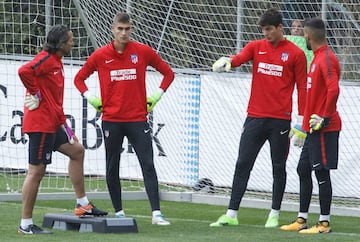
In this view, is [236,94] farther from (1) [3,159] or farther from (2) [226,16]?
(1) [3,159]

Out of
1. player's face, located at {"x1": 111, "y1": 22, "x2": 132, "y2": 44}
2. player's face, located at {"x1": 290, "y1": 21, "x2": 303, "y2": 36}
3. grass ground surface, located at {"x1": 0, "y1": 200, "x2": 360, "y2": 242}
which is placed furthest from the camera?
player's face, located at {"x1": 290, "y1": 21, "x2": 303, "y2": 36}

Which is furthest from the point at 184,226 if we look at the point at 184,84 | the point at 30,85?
the point at 184,84

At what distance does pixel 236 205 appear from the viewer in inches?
448

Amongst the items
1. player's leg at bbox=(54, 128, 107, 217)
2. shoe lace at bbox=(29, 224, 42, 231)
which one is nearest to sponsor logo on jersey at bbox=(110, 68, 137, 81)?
player's leg at bbox=(54, 128, 107, 217)

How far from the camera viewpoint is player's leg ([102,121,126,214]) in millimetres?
11531

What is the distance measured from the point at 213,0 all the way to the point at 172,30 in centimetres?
63

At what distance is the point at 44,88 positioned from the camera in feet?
35.1

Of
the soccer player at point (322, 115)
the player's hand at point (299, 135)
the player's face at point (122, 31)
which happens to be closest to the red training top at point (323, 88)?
the soccer player at point (322, 115)

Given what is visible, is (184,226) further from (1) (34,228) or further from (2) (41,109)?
(2) (41,109)

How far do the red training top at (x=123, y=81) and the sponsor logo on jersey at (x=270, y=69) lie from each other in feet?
3.71

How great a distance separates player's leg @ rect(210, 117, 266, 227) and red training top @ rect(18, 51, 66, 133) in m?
1.82

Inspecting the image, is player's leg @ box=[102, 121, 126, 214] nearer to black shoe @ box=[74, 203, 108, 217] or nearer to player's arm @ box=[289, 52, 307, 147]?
black shoe @ box=[74, 203, 108, 217]

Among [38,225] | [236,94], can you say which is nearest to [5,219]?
[38,225]

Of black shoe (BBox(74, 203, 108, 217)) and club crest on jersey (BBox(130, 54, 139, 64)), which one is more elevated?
club crest on jersey (BBox(130, 54, 139, 64))
